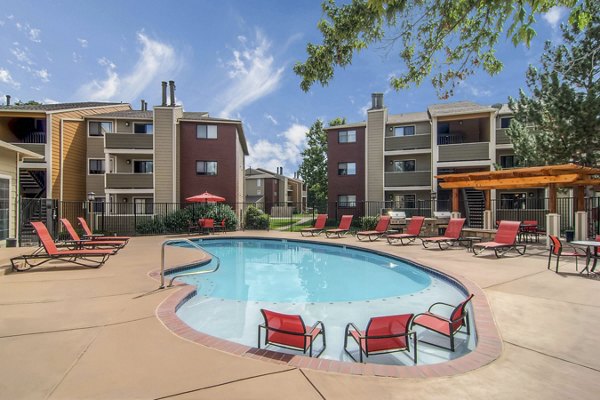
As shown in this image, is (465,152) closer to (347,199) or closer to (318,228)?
(347,199)

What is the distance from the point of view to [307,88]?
622cm

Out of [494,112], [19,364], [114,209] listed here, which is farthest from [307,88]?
[114,209]

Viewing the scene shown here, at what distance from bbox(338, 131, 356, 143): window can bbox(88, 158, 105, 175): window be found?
65.3ft

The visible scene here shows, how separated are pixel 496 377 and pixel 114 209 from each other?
88.2 feet

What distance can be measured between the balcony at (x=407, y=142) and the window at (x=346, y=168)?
3.59 meters

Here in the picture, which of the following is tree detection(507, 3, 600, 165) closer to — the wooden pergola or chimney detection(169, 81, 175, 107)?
the wooden pergola

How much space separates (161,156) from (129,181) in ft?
9.76

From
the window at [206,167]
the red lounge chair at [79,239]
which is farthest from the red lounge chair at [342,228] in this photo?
the window at [206,167]

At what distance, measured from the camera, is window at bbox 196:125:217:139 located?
26.3 m

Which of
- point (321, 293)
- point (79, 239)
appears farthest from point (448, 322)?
point (79, 239)

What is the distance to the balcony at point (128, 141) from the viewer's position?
963 inches

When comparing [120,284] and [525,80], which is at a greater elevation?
[525,80]

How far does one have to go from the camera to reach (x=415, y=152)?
83.8ft

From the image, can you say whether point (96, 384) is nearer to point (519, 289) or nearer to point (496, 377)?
point (496, 377)
